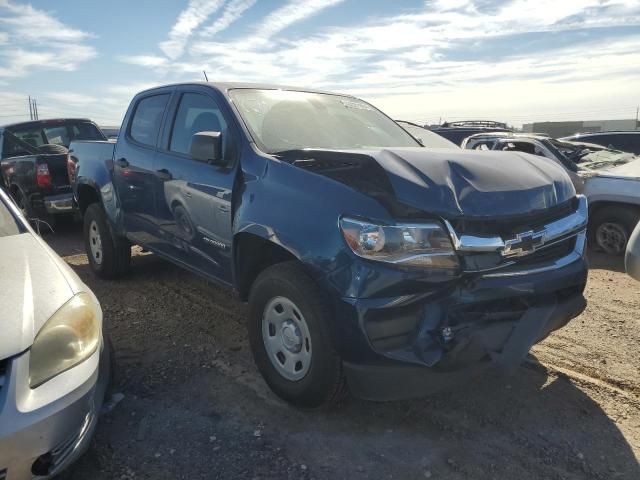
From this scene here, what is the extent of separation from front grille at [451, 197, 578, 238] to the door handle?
94.9 inches

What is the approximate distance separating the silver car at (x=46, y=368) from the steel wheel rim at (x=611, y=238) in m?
6.13

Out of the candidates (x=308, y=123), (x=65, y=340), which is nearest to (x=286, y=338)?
(x=65, y=340)

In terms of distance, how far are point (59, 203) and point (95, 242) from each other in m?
2.55

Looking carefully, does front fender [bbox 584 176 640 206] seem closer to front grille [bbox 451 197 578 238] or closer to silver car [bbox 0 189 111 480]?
front grille [bbox 451 197 578 238]

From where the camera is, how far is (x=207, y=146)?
338cm

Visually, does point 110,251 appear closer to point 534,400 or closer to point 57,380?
point 57,380

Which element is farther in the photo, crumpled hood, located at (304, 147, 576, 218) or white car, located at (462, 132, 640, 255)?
white car, located at (462, 132, 640, 255)

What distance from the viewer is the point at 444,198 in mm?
2607

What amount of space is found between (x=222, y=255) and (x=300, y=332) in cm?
96

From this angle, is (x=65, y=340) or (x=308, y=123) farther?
(x=308, y=123)

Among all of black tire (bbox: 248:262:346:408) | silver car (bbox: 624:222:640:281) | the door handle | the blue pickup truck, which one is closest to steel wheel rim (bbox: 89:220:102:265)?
the door handle

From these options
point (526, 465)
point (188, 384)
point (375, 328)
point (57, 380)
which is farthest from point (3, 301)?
point (526, 465)

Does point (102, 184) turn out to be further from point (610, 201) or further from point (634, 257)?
point (610, 201)

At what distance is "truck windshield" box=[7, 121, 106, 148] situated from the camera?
356 inches
